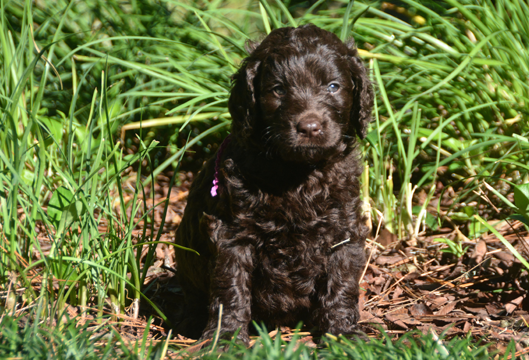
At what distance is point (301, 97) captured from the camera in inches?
99.3

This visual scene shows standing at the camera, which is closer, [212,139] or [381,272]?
[381,272]

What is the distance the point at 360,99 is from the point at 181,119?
1.93m

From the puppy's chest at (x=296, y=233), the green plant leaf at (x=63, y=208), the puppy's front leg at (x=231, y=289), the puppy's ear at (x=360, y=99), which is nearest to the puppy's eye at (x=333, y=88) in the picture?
the puppy's ear at (x=360, y=99)

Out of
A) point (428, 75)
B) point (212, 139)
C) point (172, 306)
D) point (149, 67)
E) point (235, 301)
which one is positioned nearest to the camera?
point (235, 301)

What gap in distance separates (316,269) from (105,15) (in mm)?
3884

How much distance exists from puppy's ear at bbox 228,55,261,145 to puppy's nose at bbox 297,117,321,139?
0.33 meters

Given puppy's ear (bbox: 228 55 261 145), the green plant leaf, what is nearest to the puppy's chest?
puppy's ear (bbox: 228 55 261 145)

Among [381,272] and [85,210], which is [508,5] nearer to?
[381,272]

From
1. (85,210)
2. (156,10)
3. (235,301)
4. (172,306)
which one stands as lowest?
(172,306)

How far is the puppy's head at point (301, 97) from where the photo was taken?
2.44m

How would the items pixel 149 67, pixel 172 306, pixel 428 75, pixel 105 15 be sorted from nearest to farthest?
pixel 172 306 → pixel 149 67 → pixel 428 75 → pixel 105 15

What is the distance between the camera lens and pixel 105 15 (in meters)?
5.36

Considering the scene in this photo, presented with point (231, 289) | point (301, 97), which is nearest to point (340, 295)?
point (231, 289)

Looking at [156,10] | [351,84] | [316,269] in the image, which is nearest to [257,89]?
[351,84]
